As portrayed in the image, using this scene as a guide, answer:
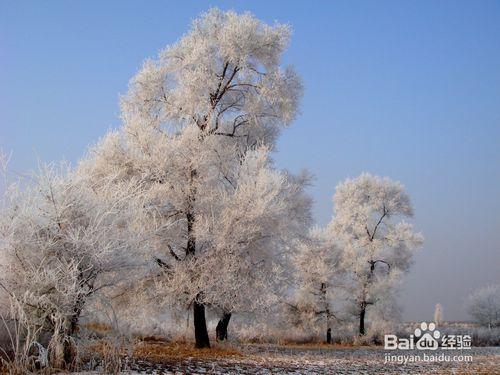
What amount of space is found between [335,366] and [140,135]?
9173 mm

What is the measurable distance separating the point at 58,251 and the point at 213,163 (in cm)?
793

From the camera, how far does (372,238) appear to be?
3328cm

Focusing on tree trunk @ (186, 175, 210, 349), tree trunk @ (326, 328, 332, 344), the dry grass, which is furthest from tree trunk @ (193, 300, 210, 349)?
tree trunk @ (326, 328, 332, 344)

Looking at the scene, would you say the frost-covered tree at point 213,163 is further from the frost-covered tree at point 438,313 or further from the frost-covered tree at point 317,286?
the frost-covered tree at point 438,313

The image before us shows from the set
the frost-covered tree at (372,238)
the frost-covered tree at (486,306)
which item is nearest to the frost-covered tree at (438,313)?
the frost-covered tree at (486,306)

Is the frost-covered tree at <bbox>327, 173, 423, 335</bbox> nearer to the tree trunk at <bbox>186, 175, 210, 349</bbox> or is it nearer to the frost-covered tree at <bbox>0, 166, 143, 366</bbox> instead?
the tree trunk at <bbox>186, 175, 210, 349</bbox>

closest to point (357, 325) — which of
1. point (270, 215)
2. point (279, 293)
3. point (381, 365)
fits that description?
point (279, 293)

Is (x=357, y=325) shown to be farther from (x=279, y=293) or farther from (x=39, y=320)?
(x=39, y=320)

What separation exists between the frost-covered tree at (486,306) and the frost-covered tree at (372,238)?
1850 centimetres

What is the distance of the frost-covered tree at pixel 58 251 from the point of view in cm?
991

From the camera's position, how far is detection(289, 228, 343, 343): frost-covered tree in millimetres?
31719

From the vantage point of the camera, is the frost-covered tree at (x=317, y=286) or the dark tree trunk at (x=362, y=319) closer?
the frost-covered tree at (x=317, y=286)

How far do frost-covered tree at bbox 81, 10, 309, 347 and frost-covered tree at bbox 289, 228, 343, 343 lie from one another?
11.7 m

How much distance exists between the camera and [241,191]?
16156 millimetres
